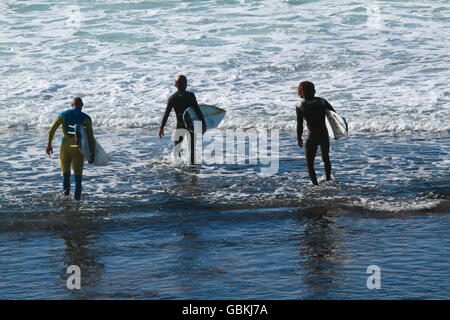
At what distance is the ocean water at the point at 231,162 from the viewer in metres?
8.31

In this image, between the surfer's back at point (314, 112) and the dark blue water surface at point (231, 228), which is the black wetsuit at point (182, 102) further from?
the surfer's back at point (314, 112)

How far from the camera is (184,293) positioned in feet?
25.1

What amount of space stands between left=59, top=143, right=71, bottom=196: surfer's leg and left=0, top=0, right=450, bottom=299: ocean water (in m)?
0.26

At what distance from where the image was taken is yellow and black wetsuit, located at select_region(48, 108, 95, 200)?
36.7 ft

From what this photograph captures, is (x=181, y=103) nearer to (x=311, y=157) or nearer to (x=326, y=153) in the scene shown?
(x=311, y=157)

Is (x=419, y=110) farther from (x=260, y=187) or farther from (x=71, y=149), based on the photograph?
(x=71, y=149)

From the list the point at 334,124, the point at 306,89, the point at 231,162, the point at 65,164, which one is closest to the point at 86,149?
the point at 65,164

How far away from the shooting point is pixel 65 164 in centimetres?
1145

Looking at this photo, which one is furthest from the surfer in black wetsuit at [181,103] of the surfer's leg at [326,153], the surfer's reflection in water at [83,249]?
the surfer's reflection in water at [83,249]

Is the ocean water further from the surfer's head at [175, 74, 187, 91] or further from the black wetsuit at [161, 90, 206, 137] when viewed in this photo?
the surfer's head at [175, 74, 187, 91]

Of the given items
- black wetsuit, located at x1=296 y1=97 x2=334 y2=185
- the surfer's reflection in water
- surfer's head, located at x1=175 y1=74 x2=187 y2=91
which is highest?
surfer's head, located at x1=175 y1=74 x2=187 y2=91

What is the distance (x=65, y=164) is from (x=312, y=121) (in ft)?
11.6

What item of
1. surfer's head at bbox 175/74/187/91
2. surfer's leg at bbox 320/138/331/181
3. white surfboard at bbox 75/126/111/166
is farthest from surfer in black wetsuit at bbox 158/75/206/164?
surfer's leg at bbox 320/138/331/181
